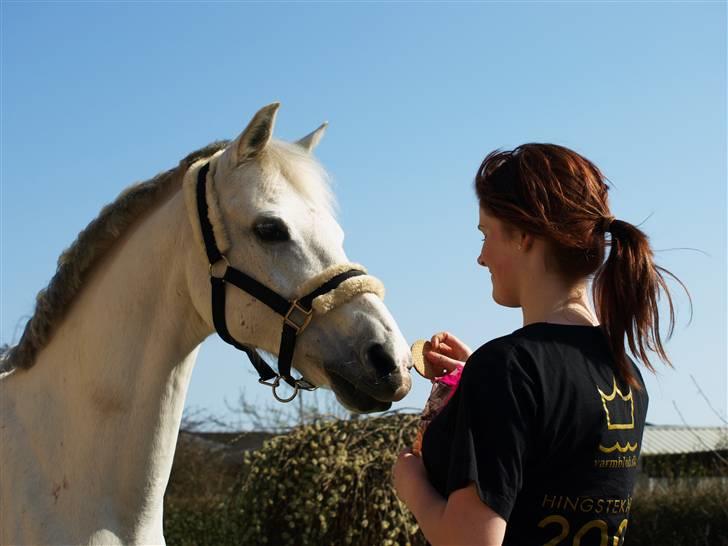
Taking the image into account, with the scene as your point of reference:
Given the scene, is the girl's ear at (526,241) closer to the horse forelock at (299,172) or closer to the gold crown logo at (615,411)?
the gold crown logo at (615,411)

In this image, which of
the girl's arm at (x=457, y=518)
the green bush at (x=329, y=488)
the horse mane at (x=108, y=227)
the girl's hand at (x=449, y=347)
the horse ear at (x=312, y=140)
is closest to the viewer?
the girl's arm at (x=457, y=518)

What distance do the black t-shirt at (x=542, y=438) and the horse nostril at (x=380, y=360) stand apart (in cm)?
78

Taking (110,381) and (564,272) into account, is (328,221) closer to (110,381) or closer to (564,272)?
(110,381)

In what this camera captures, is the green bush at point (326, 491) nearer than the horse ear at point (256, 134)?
No

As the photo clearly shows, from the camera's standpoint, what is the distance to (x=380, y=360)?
235cm

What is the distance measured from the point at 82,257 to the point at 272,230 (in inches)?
28.3

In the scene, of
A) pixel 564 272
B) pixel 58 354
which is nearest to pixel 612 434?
pixel 564 272

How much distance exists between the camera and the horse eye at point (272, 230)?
2545mm

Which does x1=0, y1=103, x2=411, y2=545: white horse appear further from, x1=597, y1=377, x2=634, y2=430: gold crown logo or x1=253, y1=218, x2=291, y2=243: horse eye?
x1=597, y1=377, x2=634, y2=430: gold crown logo

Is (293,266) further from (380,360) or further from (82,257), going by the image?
(82,257)

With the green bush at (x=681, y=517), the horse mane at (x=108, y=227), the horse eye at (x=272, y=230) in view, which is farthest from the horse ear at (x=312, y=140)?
the green bush at (x=681, y=517)

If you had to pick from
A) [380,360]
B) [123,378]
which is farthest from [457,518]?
[123,378]

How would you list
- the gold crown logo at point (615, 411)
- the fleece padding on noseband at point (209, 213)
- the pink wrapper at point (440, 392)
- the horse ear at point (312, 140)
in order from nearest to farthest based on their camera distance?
the gold crown logo at point (615, 411) < the pink wrapper at point (440, 392) < the fleece padding on noseband at point (209, 213) < the horse ear at point (312, 140)

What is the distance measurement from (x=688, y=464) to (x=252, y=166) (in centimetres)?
854
